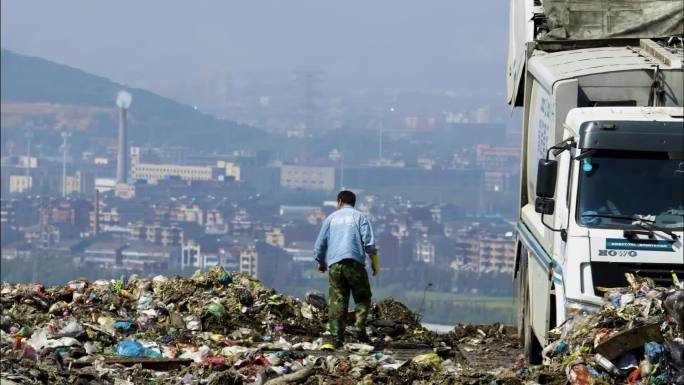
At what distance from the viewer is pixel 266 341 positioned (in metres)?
14.8

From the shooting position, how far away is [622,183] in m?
12.0

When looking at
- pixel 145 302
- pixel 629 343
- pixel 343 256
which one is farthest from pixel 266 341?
pixel 629 343

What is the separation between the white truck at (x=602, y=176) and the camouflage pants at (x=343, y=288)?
1.60 meters

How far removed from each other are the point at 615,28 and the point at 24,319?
6451 millimetres

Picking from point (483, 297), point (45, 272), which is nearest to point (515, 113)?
point (483, 297)

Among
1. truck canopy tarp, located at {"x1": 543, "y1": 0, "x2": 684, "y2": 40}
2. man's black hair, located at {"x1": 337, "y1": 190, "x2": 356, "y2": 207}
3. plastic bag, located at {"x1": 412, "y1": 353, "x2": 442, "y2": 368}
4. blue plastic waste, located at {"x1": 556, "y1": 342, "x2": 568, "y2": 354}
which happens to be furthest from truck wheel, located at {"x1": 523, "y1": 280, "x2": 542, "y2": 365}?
blue plastic waste, located at {"x1": 556, "y1": 342, "x2": 568, "y2": 354}

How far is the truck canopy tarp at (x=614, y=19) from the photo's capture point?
594 inches

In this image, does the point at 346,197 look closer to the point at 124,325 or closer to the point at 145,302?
the point at 124,325

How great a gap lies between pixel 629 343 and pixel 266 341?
17.3ft

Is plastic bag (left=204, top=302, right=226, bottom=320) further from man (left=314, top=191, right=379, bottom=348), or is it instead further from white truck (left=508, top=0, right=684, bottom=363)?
white truck (left=508, top=0, right=684, bottom=363)

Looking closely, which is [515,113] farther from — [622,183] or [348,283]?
[622,183]

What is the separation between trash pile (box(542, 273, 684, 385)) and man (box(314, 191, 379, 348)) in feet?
11.2

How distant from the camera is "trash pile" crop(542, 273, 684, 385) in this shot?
998 cm

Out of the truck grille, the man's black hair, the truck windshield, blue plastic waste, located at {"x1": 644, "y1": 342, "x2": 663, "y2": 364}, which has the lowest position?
blue plastic waste, located at {"x1": 644, "y1": 342, "x2": 663, "y2": 364}
